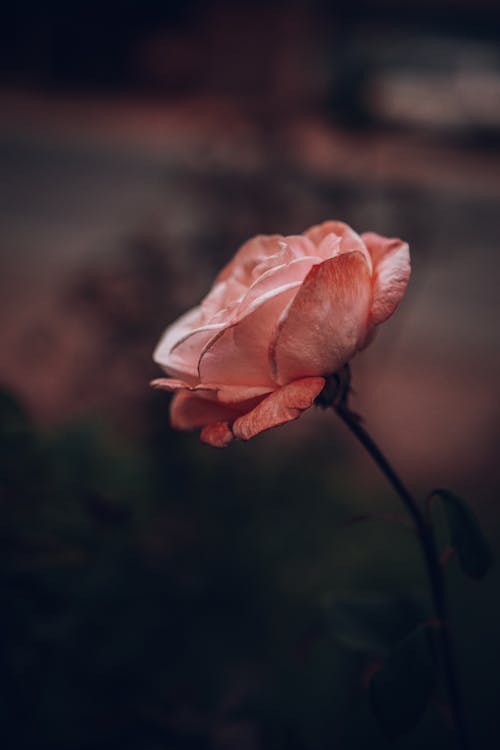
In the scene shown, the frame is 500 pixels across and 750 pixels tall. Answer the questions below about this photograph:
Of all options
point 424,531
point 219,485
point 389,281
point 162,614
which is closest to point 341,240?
point 389,281

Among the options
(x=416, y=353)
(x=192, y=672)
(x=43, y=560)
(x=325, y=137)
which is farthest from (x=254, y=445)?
(x=325, y=137)

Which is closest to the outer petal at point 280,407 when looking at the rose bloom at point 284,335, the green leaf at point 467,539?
the rose bloom at point 284,335

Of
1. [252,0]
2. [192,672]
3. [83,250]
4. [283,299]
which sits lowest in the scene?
[83,250]

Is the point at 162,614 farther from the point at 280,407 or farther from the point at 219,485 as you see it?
the point at 219,485

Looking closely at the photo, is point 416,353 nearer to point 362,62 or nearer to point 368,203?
point 368,203

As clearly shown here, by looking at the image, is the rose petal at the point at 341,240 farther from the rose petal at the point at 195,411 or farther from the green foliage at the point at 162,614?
the green foliage at the point at 162,614

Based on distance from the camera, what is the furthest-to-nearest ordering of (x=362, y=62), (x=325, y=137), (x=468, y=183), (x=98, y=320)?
(x=362, y=62) → (x=468, y=183) → (x=325, y=137) → (x=98, y=320)

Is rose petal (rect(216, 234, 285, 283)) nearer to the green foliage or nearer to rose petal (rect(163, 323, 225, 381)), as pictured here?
rose petal (rect(163, 323, 225, 381))
